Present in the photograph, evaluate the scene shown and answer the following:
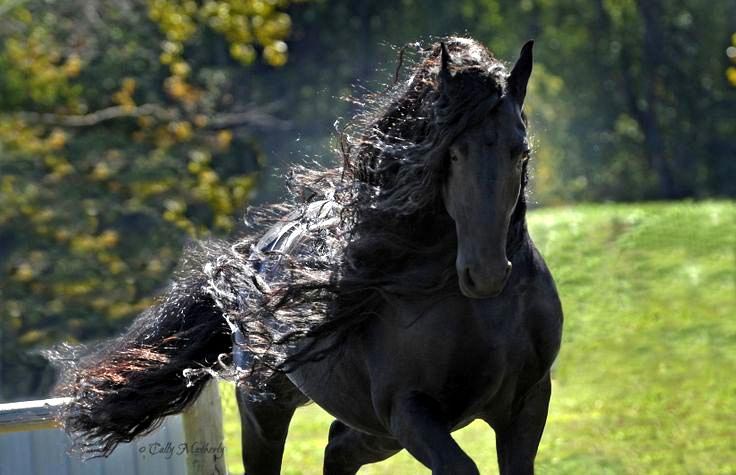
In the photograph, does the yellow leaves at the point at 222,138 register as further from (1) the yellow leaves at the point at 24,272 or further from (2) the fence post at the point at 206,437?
(2) the fence post at the point at 206,437

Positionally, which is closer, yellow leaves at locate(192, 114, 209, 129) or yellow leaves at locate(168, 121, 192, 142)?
yellow leaves at locate(168, 121, 192, 142)

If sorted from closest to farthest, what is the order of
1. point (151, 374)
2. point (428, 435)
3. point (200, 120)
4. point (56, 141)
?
point (428, 435) → point (151, 374) → point (56, 141) → point (200, 120)

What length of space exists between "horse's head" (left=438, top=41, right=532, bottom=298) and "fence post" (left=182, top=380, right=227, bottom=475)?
2798mm

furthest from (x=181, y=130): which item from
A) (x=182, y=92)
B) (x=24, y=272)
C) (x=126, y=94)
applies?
(x=24, y=272)

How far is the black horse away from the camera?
3.95m

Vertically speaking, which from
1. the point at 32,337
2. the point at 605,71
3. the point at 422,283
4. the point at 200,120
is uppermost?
the point at 605,71

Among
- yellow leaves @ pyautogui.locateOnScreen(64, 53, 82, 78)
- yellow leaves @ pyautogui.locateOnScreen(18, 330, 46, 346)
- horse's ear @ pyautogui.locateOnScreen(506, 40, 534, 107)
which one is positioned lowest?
yellow leaves @ pyautogui.locateOnScreen(18, 330, 46, 346)

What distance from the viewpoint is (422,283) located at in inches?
172

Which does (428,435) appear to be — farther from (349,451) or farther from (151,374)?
(151,374)

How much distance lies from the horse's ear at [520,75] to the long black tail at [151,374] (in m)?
2.27

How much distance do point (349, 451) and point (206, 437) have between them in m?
1.11

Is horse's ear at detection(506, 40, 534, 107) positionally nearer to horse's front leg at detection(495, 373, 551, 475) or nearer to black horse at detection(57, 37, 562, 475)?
black horse at detection(57, 37, 562, 475)

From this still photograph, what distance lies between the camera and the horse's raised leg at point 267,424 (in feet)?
18.4

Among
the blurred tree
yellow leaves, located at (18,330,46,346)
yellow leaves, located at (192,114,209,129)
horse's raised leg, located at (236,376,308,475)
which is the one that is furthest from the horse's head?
yellow leaves, located at (192,114,209,129)
